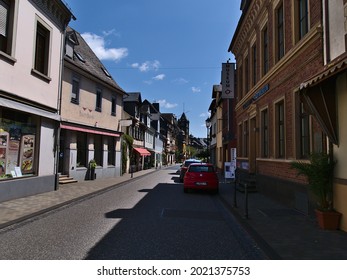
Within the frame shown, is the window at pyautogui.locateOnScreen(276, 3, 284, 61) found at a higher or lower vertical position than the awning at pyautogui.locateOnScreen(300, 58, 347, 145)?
higher

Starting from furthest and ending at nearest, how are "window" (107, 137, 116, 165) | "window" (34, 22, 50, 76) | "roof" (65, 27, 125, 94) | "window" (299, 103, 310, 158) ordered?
"window" (107, 137, 116, 165)
"roof" (65, 27, 125, 94)
"window" (34, 22, 50, 76)
"window" (299, 103, 310, 158)

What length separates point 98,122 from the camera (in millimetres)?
21297

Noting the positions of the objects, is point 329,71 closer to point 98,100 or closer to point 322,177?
point 322,177

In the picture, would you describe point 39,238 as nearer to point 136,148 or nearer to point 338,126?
point 338,126

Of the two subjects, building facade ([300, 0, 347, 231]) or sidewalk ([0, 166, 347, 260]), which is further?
building facade ([300, 0, 347, 231])

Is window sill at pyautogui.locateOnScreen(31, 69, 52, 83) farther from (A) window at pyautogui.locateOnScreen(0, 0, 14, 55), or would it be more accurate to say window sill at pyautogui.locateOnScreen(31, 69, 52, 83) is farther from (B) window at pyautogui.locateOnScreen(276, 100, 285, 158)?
(B) window at pyautogui.locateOnScreen(276, 100, 285, 158)

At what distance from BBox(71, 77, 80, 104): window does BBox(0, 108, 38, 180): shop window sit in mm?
6433

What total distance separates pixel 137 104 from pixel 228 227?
1154 inches

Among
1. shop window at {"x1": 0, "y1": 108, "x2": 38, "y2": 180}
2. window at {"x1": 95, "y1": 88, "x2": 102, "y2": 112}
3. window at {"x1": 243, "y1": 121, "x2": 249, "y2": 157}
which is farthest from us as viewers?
window at {"x1": 95, "y1": 88, "x2": 102, "y2": 112}

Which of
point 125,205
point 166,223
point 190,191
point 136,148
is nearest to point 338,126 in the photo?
point 166,223

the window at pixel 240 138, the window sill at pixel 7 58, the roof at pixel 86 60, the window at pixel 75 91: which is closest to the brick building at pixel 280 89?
the window at pixel 240 138

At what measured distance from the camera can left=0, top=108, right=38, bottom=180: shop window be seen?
10.5 m

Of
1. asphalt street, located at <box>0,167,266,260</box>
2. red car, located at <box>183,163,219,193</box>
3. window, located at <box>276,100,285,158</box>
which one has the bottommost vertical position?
asphalt street, located at <box>0,167,266,260</box>

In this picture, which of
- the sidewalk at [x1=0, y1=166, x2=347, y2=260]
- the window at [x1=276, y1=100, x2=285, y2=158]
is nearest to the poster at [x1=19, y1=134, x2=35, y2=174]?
the sidewalk at [x1=0, y1=166, x2=347, y2=260]
